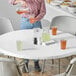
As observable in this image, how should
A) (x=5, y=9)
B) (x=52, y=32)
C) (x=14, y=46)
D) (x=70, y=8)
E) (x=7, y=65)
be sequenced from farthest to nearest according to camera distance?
(x=5, y=9), (x=70, y=8), (x=52, y=32), (x=14, y=46), (x=7, y=65)

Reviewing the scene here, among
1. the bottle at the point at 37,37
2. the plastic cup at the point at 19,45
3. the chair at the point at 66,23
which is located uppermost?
the plastic cup at the point at 19,45

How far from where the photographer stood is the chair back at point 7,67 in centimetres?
269

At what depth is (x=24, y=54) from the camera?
9.50 ft

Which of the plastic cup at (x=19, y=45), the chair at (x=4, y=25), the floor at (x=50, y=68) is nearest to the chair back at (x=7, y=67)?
the plastic cup at (x=19, y=45)

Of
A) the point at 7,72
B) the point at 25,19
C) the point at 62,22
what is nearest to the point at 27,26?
the point at 25,19

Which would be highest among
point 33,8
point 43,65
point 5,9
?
point 33,8

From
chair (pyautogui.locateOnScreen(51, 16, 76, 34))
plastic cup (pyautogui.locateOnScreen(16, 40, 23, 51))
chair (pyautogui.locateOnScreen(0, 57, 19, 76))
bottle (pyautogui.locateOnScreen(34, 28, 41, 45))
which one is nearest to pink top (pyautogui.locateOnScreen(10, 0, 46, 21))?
chair (pyautogui.locateOnScreen(51, 16, 76, 34))

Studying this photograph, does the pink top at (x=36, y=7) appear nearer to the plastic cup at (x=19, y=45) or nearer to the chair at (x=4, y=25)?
the chair at (x=4, y=25)

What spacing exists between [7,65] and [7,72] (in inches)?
3.4

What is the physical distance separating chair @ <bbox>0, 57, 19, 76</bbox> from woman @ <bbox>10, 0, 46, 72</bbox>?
4.38 ft

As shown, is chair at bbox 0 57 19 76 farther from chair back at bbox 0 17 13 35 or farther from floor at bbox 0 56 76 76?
chair back at bbox 0 17 13 35

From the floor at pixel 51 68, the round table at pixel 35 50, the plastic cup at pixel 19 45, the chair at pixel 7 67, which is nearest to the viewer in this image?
the chair at pixel 7 67

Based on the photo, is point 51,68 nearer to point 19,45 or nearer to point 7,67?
point 19,45

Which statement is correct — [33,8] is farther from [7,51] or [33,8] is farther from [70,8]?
[7,51]
